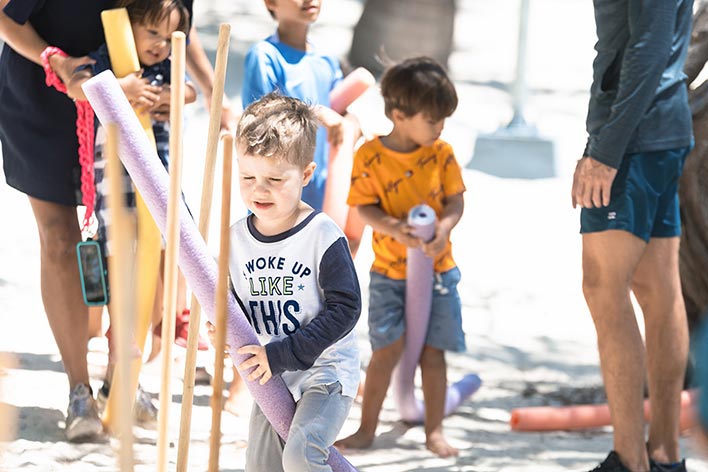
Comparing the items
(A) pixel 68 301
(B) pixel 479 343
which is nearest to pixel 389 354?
(A) pixel 68 301

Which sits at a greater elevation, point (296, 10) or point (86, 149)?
point (296, 10)

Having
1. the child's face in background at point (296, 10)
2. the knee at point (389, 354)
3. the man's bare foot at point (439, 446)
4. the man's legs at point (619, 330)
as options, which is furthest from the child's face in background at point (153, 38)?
the man's bare foot at point (439, 446)

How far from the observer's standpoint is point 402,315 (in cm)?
410

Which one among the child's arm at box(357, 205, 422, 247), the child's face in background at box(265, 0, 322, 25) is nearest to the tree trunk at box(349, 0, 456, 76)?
the child's face in background at box(265, 0, 322, 25)

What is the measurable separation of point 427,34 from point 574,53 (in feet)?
6.65

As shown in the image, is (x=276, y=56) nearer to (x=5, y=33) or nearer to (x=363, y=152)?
(x=363, y=152)

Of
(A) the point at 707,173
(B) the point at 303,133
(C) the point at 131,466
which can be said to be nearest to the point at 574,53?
(A) the point at 707,173

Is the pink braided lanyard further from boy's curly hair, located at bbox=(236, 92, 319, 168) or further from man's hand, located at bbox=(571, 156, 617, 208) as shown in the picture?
man's hand, located at bbox=(571, 156, 617, 208)

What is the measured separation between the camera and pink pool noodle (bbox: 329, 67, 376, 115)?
4.25m

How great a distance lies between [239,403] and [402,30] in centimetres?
713

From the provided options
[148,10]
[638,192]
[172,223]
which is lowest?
[172,223]

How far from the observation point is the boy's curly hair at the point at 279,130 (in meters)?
2.67

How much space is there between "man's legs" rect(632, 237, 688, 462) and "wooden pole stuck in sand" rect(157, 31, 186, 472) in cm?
191

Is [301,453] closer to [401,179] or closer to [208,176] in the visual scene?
[208,176]
